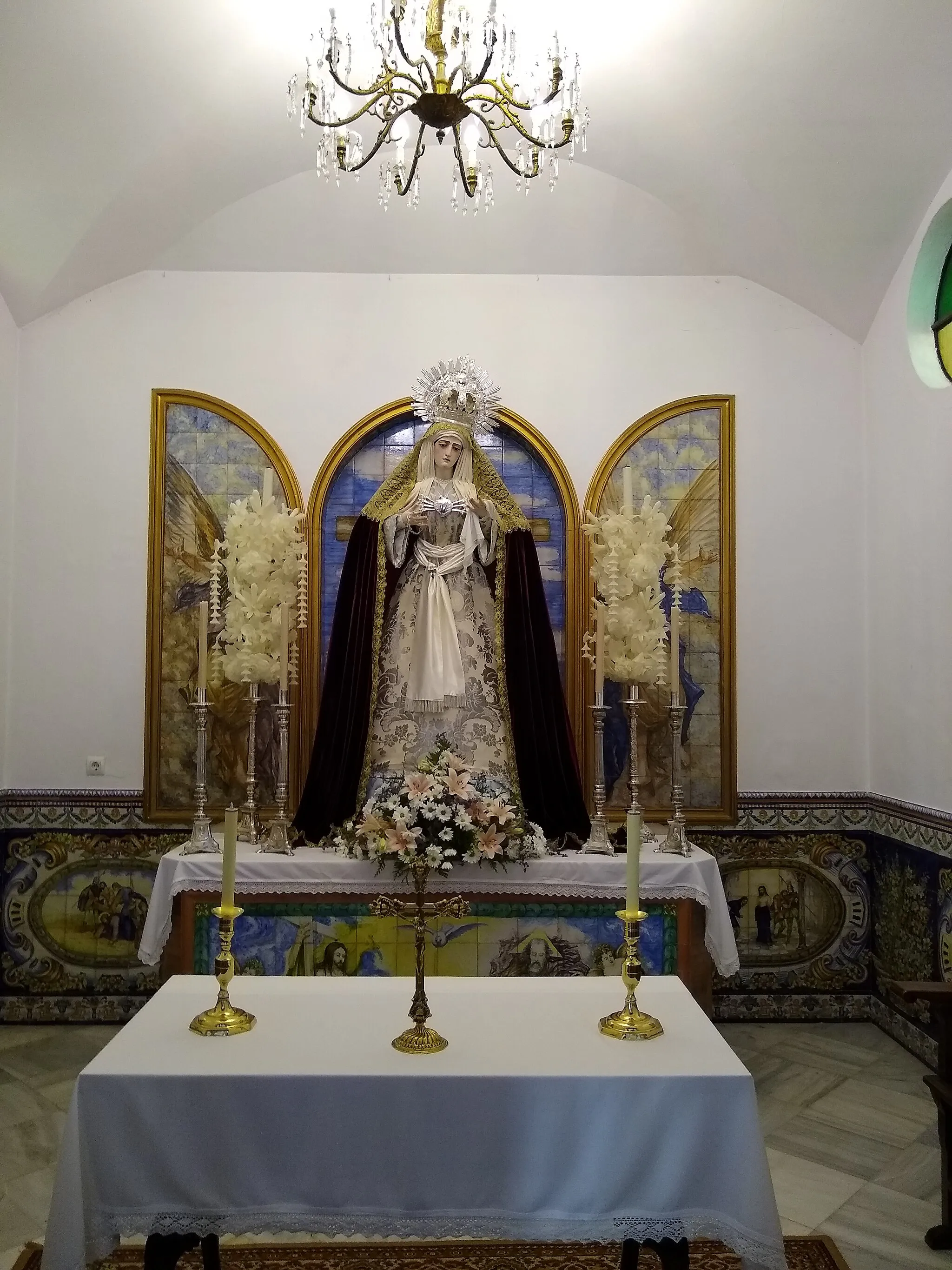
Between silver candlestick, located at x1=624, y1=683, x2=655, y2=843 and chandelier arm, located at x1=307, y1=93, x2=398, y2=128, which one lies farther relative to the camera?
silver candlestick, located at x1=624, y1=683, x2=655, y2=843

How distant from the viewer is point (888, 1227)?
3.33m

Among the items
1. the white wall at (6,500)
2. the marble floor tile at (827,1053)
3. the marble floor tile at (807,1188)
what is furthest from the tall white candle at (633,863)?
the white wall at (6,500)

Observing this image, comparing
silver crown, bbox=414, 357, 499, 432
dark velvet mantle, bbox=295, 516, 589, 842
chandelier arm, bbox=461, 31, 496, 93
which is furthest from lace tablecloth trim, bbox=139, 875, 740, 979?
chandelier arm, bbox=461, 31, 496, 93

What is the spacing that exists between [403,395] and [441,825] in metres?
2.82

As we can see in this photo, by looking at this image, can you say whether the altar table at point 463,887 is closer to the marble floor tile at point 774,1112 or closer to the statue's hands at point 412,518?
the marble floor tile at point 774,1112

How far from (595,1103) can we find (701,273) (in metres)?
4.96

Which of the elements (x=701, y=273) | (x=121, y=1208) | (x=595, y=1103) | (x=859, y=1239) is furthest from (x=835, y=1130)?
(x=701, y=273)

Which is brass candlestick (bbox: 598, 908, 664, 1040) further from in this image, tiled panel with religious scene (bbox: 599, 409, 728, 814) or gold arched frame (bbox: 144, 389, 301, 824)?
gold arched frame (bbox: 144, 389, 301, 824)

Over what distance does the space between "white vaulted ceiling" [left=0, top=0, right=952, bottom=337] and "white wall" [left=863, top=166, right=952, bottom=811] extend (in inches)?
18.4

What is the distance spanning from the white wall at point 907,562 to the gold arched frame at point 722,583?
0.79 meters

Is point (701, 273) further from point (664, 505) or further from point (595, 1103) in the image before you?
point (595, 1103)

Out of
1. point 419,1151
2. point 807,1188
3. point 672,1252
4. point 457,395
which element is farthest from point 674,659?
point 419,1151

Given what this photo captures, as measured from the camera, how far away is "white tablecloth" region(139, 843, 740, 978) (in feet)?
15.0

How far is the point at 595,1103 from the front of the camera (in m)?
2.14
